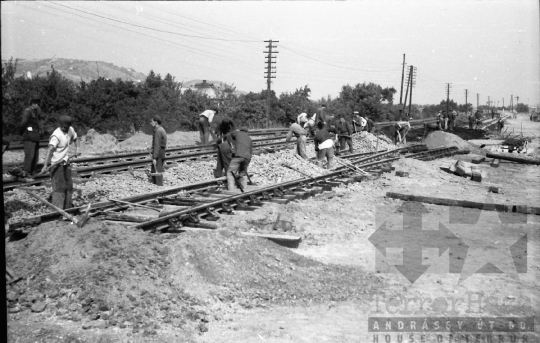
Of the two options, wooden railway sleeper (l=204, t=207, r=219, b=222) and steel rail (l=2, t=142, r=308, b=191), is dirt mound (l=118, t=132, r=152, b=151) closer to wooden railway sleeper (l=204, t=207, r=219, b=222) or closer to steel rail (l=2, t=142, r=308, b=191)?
steel rail (l=2, t=142, r=308, b=191)

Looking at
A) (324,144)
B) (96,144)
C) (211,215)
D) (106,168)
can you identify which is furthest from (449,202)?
(96,144)

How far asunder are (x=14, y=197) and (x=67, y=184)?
2.26 m

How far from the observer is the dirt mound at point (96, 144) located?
1981 cm

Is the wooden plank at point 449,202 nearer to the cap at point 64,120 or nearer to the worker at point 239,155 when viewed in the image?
the worker at point 239,155

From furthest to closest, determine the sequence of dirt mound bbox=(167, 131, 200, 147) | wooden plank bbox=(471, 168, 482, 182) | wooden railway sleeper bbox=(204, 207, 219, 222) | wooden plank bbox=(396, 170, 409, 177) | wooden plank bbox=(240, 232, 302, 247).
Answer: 1. dirt mound bbox=(167, 131, 200, 147)
2. wooden plank bbox=(471, 168, 482, 182)
3. wooden plank bbox=(396, 170, 409, 177)
4. wooden railway sleeper bbox=(204, 207, 219, 222)
5. wooden plank bbox=(240, 232, 302, 247)

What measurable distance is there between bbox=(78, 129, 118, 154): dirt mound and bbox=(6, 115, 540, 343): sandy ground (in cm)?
1211

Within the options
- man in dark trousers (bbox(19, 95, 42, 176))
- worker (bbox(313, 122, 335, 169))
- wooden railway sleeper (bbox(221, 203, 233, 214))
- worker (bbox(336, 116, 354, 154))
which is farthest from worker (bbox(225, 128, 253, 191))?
worker (bbox(336, 116, 354, 154))

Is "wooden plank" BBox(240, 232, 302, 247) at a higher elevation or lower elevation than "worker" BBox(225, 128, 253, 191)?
lower

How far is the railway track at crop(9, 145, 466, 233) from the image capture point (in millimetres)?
7535

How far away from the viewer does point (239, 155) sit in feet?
35.0

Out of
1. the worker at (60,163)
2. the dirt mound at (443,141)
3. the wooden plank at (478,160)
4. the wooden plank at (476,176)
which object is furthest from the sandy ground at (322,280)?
the dirt mound at (443,141)

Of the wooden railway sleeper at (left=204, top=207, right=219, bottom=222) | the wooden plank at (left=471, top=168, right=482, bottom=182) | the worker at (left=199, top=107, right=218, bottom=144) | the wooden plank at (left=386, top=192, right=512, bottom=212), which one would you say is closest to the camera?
the wooden railway sleeper at (left=204, top=207, right=219, bottom=222)

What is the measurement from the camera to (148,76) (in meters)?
43.9

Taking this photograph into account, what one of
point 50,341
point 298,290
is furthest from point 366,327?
point 50,341
